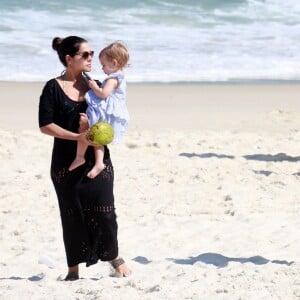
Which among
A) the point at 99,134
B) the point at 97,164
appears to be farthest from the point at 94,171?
the point at 99,134

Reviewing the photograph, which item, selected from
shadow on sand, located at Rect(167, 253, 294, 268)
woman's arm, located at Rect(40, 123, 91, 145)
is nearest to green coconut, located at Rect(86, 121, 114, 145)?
woman's arm, located at Rect(40, 123, 91, 145)

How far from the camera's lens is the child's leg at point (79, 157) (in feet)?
17.0

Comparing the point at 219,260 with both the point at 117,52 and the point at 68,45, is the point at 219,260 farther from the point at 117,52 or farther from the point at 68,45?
the point at 68,45

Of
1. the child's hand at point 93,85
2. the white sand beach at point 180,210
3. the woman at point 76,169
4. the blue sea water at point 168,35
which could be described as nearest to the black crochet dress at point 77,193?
the woman at point 76,169

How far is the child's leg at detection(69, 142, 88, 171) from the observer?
520 centimetres

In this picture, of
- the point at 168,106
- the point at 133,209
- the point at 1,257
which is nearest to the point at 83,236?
the point at 1,257

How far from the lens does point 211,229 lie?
711cm

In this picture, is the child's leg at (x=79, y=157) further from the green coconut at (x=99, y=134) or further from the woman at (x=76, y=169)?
the green coconut at (x=99, y=134)

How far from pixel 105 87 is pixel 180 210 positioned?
280cm

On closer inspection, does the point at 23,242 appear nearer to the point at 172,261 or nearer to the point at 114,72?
the point at 172,261

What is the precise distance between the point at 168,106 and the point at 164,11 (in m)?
14.1

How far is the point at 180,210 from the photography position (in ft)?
25.6

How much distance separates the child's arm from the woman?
12 cm

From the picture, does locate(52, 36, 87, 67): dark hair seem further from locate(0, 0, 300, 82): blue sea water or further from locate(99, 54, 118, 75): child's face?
locate(0, 0, 300, 82): blue sea water
